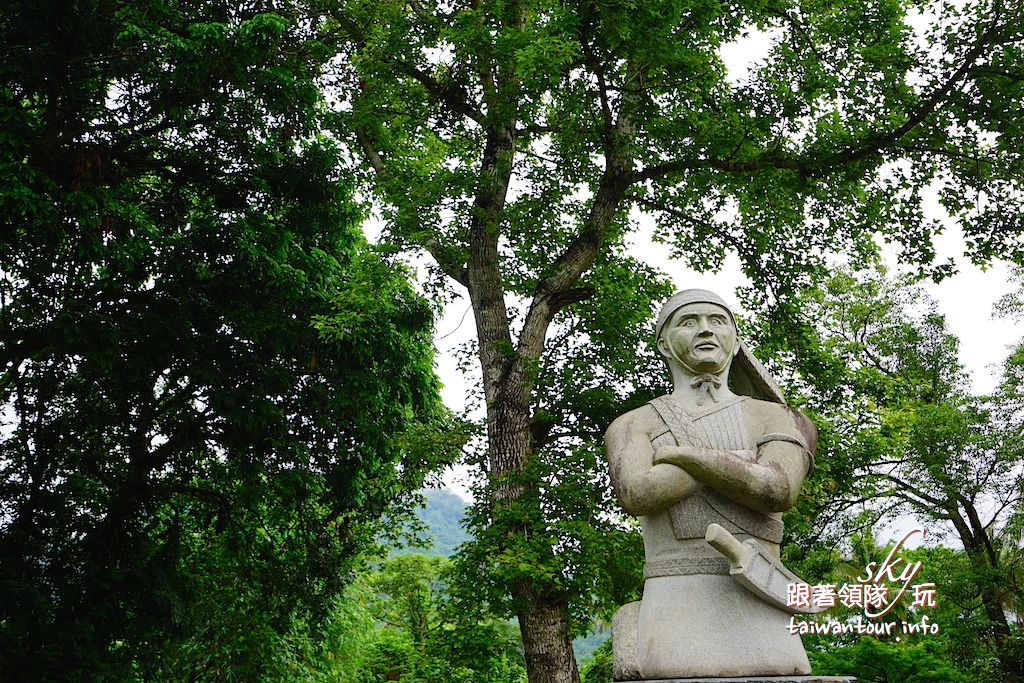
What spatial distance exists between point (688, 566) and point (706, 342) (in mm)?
1083

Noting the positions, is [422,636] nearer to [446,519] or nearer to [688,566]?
[688,566]

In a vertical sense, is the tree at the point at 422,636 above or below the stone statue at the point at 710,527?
above

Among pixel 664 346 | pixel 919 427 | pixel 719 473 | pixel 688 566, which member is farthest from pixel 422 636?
pixel 719 473

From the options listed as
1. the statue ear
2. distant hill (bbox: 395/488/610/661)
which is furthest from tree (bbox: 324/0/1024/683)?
distant hill (bbox: 395/488/610/661)

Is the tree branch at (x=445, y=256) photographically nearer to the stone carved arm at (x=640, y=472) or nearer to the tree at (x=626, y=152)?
the tree at (x=626, y=152)

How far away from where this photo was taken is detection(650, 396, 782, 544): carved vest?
Result: 4004 millimetres

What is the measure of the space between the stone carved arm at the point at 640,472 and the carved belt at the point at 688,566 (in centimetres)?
24

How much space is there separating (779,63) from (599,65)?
251 cm

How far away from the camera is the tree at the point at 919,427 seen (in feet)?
39.3

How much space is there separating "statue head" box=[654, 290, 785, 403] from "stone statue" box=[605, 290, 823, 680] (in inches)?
0.6

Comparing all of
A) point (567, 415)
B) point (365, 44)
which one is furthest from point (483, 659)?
point (365, 44)

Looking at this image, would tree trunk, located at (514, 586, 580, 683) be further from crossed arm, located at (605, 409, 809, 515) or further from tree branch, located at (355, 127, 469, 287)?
crossed arm, located at (605, 409, 809, 515)

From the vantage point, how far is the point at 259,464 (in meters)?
12.4

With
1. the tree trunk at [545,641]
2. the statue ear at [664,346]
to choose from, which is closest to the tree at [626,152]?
the tree trunk at [545,641]
